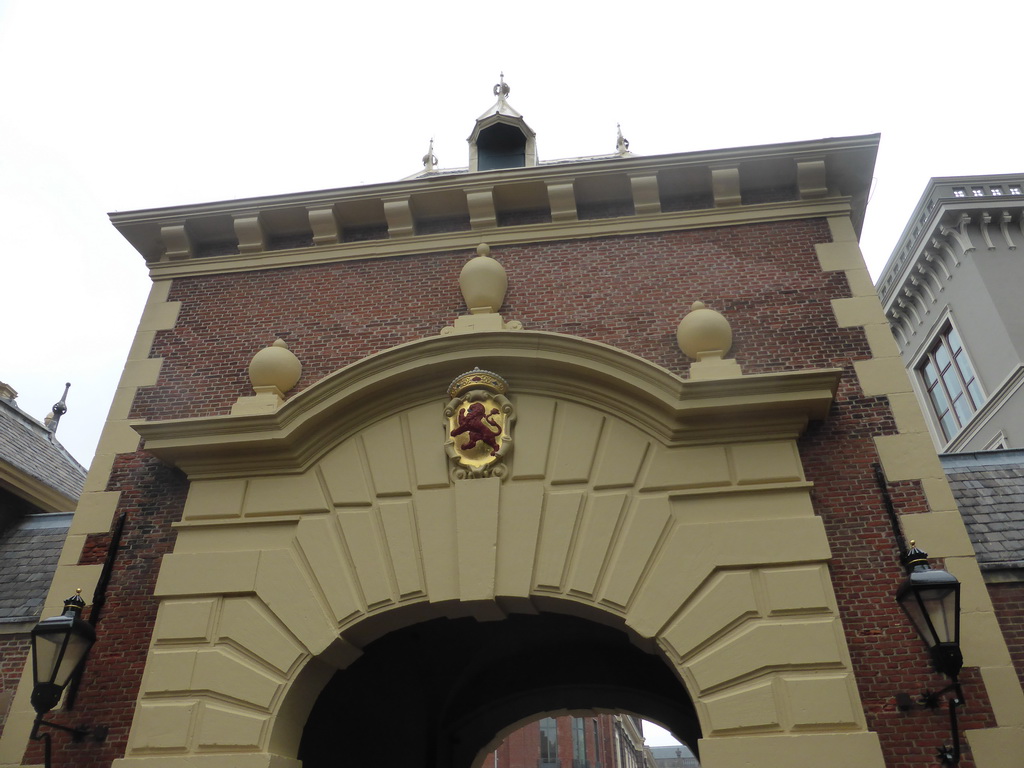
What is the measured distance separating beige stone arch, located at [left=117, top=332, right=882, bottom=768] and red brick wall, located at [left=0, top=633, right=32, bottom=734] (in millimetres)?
1798

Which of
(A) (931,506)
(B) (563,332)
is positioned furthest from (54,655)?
(A) (931,506)

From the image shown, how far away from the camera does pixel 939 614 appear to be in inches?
225

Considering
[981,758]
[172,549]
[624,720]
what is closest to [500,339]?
[172,549]

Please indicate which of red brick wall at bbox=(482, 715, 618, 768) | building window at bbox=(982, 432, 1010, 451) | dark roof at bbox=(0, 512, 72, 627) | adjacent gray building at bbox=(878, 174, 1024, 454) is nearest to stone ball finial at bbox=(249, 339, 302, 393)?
dark roof at bbox=(0, 512, 72, 627)

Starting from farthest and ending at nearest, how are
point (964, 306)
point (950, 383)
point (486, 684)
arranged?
point (950, 383)
point (964, 306)
point (486, 684)

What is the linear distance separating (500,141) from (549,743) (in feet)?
109

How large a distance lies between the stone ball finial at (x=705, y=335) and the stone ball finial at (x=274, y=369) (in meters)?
4.27

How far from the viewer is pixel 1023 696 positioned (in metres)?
5.92

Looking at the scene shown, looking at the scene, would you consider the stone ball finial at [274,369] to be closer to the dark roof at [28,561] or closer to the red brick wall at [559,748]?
the dark roof at [28,561]

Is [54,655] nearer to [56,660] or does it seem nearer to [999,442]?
[56,660]

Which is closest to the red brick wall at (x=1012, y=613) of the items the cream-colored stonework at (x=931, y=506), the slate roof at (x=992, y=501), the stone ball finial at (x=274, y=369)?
the slate roof at (x=992, y=501)

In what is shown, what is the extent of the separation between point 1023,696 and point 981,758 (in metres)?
0.64

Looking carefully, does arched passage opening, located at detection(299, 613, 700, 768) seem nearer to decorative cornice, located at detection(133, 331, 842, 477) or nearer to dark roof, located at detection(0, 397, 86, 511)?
decorative cornice, located at detection(133, 331, 842, 477)

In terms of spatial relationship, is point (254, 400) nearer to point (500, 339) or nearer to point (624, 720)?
point (500, 339)
